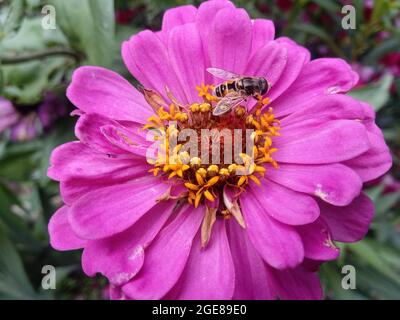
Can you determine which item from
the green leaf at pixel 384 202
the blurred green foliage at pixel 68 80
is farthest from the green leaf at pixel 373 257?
the green leaf at pixel 384 202

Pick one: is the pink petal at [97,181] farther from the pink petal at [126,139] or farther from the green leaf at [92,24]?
the green leaf at [92,24]

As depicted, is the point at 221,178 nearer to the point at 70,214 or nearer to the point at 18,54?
the point at 70,214

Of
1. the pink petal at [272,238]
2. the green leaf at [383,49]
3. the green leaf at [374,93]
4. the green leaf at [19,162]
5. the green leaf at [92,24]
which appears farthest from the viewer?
the green leaf at [383,49]

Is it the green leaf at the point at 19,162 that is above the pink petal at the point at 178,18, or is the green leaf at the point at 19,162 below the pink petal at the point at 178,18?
below

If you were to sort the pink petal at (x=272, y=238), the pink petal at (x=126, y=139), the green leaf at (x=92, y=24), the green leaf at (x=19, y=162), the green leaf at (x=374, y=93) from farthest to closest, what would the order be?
the green leaf at (x=19, y=162) → the green leaf at (x=374, y=93) → the green leaf at (x=92, y=24) → the pink petal at (x=126, y=139) → the pink petal at (x=272, y=238)

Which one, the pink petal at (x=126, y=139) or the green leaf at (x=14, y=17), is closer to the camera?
the pink petal at (x=126, y=139)

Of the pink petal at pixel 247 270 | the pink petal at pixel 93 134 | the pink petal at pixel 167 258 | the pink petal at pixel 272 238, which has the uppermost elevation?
the pink petal at pixel 93 134

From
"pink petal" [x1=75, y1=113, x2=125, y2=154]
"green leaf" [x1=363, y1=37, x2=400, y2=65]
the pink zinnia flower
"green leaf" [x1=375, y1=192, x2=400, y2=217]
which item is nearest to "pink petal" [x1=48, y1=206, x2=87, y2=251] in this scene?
the pink zinnia flower
